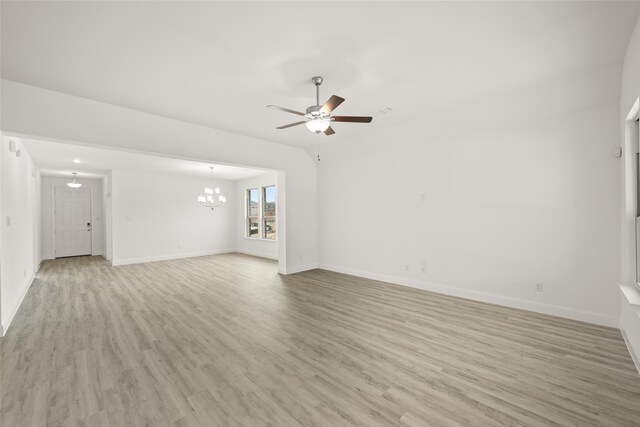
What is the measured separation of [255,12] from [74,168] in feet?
25.7

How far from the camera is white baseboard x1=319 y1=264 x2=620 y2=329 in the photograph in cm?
318

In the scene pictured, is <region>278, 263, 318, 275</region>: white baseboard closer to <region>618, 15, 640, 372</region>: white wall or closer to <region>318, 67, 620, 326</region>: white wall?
<region>318, 67, 620, 326</region>: white wall

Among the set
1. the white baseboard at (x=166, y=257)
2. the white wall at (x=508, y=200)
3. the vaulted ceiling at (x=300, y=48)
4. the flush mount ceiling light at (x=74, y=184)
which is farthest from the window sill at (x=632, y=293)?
the flush mount ceiling light at (x=74, y=184)

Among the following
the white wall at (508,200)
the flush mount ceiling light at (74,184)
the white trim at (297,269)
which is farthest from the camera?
the flush mount ceiling light at (74,184)

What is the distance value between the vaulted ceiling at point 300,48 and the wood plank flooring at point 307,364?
282 centimetres

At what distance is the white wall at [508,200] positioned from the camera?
3174 mm

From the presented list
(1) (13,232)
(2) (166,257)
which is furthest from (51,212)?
(1) (13,232)

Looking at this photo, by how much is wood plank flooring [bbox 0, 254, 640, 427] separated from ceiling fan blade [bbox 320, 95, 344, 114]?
7.83 feet

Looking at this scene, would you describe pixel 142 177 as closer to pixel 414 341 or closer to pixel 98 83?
pixel 98 83

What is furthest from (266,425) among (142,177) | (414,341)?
(142,177)

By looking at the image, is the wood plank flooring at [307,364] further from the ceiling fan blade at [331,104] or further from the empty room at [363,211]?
the ceiling fan blade at [331,104]

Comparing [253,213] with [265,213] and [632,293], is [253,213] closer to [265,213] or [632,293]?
[265,213]

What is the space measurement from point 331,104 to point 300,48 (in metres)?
0.53

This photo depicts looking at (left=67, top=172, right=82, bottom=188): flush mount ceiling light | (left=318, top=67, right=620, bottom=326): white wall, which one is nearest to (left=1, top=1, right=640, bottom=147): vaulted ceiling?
(left=318, top=67, right=620, bottom=326): white wall
